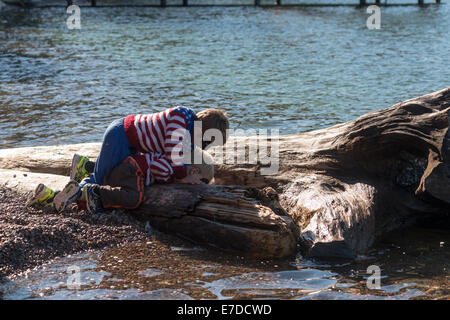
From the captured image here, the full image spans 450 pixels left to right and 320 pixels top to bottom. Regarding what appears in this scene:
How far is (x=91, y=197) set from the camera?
4.97 metres

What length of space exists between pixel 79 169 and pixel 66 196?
1.78 feet

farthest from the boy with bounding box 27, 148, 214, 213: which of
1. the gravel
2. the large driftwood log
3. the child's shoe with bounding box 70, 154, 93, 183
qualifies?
the large driftwood log

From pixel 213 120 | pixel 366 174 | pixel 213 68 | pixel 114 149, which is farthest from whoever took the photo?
pixel 213 68

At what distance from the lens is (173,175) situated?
5066 millimetres

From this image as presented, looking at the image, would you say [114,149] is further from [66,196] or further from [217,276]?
[217,276]

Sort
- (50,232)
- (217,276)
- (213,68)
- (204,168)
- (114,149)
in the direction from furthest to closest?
(213,68)
(204,168)
(114,149)
(50,232)
(217,276)

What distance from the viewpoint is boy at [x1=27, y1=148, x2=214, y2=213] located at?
4906 millimetres

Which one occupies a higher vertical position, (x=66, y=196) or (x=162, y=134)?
(x=162, y=134)

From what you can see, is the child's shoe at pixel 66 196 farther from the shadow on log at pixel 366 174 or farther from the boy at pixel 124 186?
the shadow on log at pixel 366 174

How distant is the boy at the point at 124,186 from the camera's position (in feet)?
16.1

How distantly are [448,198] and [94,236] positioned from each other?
2964 mm

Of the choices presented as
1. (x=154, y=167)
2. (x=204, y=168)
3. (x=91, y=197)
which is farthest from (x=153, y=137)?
(x=91, y=197)

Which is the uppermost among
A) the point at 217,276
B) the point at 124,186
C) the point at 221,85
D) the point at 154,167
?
the point at 221,85

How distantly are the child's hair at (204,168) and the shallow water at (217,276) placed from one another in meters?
0.86
